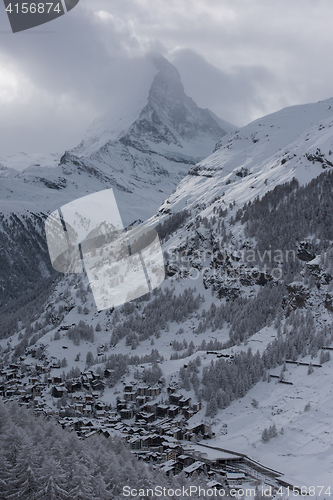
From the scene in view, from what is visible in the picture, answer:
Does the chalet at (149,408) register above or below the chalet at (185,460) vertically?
below

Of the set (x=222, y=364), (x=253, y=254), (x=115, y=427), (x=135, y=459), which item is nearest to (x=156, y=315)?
(x=253, y=254)

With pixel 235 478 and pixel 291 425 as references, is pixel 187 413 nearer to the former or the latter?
pixel 291 425

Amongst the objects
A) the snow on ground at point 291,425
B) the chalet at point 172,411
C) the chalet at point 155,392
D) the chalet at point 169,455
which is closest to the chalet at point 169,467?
the chalet at point 169,455

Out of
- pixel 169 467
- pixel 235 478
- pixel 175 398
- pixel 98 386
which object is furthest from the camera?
pixel 98 386

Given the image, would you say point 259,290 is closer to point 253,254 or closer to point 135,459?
point 253,254

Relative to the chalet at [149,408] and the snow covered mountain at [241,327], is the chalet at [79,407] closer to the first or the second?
the snow covered mountain at [241,327]

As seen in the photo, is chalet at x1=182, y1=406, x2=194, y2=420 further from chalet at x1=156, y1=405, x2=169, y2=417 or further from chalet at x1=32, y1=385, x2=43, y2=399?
chalet at x1=32, y1=385, x2=43, y2=399

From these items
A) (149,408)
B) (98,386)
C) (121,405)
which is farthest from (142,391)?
(98,386)

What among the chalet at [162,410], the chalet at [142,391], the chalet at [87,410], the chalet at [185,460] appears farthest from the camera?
the chalet at [142,391]

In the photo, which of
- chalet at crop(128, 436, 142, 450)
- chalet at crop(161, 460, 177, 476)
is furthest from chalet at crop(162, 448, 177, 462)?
chalet at crop(128, 436, 142, 450)

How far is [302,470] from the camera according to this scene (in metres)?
65.5

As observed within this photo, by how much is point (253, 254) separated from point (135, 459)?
88.7 metres

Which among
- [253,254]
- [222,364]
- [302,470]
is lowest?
[302,470]

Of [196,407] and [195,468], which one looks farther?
[196,407]
